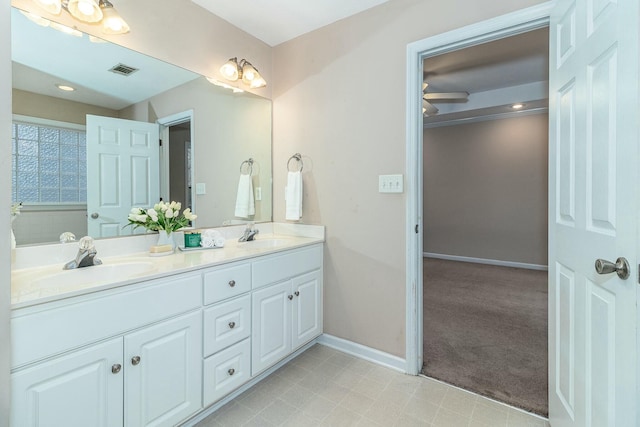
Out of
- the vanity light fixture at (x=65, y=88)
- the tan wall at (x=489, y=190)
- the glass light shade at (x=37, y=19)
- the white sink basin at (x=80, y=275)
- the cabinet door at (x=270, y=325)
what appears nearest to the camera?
the white sink basin at (x=80, y=275)

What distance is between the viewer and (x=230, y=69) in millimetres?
2131

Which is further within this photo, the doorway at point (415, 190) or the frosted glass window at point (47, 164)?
the doorway at point (415, 190)

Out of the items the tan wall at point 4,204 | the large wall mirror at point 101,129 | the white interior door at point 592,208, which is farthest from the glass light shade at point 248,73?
the white interior door at point 592,208

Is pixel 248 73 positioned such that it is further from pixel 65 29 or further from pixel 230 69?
pixel 65 29

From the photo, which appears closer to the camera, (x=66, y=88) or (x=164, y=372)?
(x=164, y=372)

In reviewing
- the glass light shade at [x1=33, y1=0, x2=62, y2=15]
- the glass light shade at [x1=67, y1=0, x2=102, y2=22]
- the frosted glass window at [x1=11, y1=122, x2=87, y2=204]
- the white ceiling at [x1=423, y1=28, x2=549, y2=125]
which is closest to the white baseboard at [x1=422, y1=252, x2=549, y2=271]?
the white ceiling at [x1=423, y1=28, x2=549, y2=125]

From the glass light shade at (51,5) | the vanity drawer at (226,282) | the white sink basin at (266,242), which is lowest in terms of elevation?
the vanity drawer at (226,282)

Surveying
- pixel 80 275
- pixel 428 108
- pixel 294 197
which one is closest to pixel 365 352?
pixel 294 197

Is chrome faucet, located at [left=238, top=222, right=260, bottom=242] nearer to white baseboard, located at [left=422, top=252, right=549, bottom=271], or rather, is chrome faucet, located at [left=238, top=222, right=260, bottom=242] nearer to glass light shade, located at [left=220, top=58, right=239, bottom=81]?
glass light shade, located at [left=220, top=58, right=239, bottom=81]

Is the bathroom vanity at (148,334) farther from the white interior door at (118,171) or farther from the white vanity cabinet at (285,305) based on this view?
the white interior door at (118,171)

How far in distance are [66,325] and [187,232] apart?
95cm

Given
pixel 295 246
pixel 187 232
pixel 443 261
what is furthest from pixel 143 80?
pixel 443 261

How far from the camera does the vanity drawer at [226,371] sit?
4.80ft

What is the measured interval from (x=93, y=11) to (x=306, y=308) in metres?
2.04
